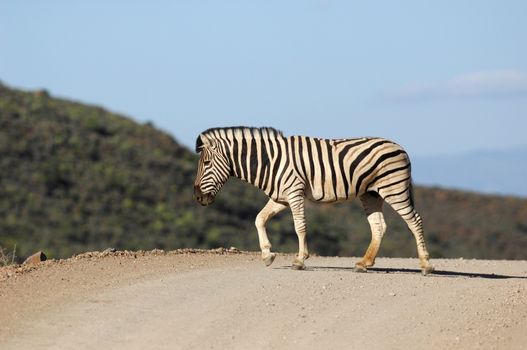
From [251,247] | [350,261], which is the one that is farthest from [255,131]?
[251,247]

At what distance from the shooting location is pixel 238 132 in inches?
683

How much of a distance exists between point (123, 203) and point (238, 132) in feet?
110

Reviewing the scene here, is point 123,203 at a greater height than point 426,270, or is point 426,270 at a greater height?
point 426,270

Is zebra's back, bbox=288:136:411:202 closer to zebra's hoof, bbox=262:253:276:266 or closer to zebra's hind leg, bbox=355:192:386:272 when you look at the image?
zebra's hind leg, bbox=355:192:386:272

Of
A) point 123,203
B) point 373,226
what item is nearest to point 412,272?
point 373,226

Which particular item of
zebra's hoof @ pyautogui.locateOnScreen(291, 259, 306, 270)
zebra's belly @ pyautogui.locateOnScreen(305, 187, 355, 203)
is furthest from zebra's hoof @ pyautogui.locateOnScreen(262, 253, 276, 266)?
zebra's belly @ pyautogui.locateOnScreen(305, 187, 355, 203)

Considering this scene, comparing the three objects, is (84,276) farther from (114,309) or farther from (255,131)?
(255,131)

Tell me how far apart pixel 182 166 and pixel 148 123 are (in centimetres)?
892

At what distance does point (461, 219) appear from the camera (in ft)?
230

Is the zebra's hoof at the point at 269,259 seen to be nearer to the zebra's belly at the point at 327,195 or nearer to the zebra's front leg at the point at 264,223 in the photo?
the zebra's front leg at the point at 264,223

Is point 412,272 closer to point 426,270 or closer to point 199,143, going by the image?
point 426,270

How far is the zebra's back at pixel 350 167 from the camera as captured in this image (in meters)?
16.6

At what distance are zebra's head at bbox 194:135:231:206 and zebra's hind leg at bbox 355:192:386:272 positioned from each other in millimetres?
2163

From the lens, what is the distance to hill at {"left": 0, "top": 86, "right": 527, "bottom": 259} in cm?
4600
